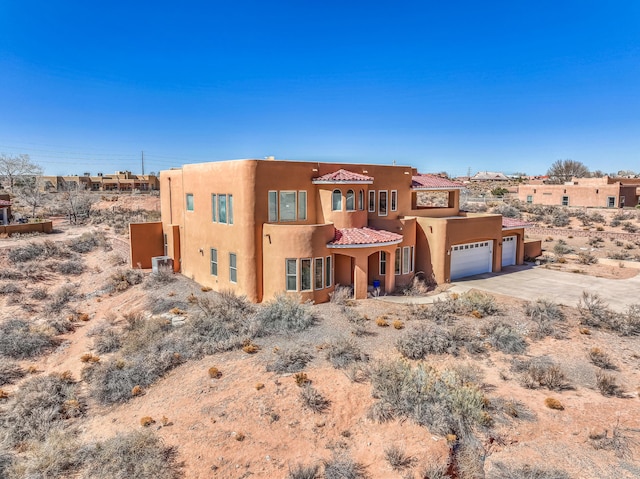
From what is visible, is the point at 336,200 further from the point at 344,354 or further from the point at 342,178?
the point at 344,354

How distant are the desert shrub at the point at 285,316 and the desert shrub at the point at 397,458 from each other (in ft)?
22.1

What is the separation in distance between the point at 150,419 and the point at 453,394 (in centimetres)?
787

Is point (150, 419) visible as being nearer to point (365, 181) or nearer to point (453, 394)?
point (453, 394)

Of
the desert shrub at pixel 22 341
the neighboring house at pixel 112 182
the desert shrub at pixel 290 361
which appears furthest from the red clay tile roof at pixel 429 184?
the neighboring house at pixel 112 182

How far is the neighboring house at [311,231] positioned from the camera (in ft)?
60.5

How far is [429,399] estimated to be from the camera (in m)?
10.7

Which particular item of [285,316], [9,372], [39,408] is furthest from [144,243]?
[39,408]

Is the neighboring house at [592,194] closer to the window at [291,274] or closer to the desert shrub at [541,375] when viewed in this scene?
the desert shrub at [541,375]

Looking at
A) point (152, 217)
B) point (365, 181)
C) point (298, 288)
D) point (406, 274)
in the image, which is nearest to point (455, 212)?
point (406, 274)

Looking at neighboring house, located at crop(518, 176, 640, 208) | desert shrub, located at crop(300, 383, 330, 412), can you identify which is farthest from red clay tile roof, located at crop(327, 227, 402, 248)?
neighboring house, located at crop(518, 176, 640, 208)

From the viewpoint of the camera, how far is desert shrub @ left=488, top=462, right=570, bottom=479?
8219 millimetres

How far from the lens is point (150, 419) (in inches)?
416

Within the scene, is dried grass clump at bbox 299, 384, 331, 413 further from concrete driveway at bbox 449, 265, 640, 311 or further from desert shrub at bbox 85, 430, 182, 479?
concrete driveway at bbox 449, 265, 640, 311

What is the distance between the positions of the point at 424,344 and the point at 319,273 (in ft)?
20.9
